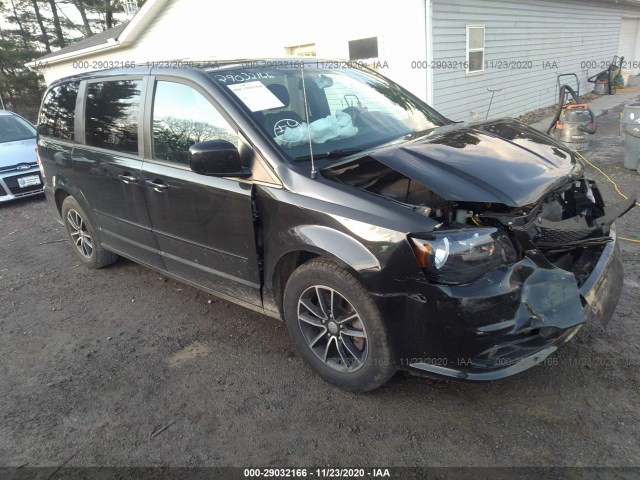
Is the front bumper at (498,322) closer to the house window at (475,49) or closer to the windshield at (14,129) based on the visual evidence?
the windshield at (14,129)

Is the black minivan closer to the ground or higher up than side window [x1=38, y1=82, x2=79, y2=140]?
closer to the ground

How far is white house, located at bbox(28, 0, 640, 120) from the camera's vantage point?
30.6ft

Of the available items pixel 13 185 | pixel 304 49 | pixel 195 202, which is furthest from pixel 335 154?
pixel 304 49

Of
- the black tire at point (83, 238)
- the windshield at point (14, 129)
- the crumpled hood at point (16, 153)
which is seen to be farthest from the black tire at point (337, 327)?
the windshield at point (14, 129)

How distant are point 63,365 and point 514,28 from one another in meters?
12.9

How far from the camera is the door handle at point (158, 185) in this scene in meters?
3.27

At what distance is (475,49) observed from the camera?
10750mm

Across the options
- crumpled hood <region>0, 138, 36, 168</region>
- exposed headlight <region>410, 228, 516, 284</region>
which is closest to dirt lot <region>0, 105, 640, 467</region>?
exposed headlight <region>410, 228, 516, 284</region>

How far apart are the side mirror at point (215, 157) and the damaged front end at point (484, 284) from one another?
63cm

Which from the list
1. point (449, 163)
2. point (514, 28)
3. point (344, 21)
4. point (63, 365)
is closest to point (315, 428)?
point (449, 163)

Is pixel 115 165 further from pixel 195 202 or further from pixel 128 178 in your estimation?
pixel 195 202

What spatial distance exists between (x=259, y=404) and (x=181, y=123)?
1939 mm

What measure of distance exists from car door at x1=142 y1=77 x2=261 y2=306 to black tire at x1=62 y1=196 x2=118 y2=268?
1.40 meters

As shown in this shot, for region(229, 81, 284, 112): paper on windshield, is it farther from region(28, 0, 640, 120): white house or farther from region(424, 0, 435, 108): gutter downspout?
region(424, 0, 435, 108): gutter downspout
